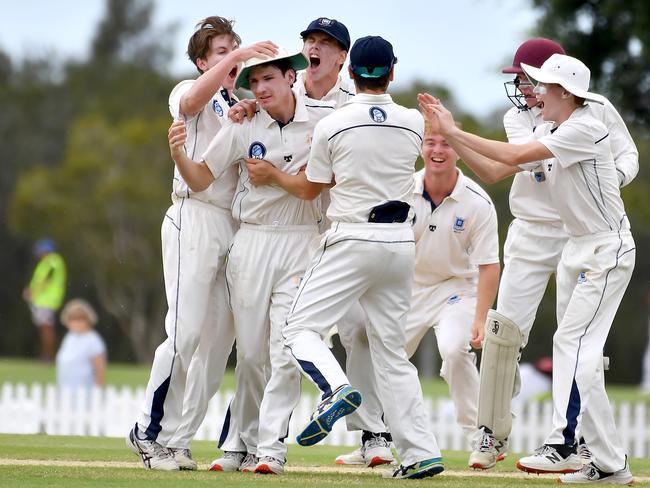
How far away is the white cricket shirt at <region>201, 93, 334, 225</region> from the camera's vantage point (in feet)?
27.6

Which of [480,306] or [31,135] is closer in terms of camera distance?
[480,306]

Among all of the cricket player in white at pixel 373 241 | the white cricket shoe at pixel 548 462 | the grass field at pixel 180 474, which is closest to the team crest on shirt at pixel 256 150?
the cricket player in white at pixel 373 241

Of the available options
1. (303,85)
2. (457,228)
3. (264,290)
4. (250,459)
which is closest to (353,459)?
(250,459)

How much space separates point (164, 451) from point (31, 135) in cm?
4225

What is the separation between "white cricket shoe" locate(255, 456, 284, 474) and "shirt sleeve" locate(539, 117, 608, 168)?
2.57m

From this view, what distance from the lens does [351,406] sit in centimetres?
734

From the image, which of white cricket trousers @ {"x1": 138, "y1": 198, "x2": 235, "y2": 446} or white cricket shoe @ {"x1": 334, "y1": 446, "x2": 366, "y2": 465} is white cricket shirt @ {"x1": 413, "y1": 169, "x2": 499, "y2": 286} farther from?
white cricket trousers @ {"x1": 138, "y1": 198, "x2": 235, "y2": 446}

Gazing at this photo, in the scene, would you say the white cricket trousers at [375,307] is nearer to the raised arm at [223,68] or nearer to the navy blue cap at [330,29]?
the raised arm at [223,68]

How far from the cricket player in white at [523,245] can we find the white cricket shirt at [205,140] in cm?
193

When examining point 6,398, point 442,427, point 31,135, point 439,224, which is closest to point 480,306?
point 439,224

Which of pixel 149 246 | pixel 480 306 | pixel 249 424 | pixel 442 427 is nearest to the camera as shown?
pixel 249 424

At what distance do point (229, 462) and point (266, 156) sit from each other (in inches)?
79.9

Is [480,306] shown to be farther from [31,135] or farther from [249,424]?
[31,135]

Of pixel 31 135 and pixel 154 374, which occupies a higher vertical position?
pixel 31 135
